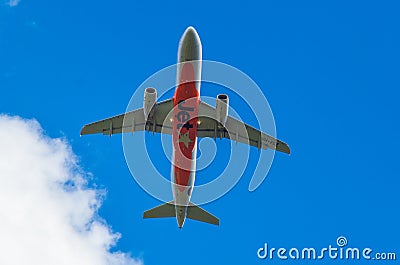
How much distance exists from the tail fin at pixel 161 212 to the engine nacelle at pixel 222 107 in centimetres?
1040

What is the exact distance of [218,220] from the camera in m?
55.4

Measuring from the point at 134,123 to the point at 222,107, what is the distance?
8.72m

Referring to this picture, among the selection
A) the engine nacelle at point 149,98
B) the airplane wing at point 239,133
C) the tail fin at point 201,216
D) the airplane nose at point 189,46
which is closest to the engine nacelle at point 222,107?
the airplane nose at point 189,46

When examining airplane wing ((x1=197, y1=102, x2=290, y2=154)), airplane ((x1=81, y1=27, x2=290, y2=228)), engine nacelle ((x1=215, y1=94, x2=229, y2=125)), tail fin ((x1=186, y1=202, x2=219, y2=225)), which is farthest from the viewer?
tail fin ((x1=186, y1=202, x2=219, y2=225))

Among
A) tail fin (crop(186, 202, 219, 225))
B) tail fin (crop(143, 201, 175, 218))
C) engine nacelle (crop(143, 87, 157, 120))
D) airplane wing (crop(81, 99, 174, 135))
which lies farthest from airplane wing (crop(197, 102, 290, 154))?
tail fin (crop(143, 201, 175, 218))

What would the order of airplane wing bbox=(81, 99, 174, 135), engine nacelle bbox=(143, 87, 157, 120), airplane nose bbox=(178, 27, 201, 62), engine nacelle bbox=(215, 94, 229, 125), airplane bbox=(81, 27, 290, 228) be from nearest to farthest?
airplane nose bbox=(178, 27, 201, 62) < airplane bbox=(81, 27, 290, 228) < engine nacelle bbox=(143, 87, 157, 120) < engine nacelle bbox=(215, 94, 229, 125) < airplane wing bbox=(81, 99, 174, 135)

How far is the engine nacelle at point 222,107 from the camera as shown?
48125mm

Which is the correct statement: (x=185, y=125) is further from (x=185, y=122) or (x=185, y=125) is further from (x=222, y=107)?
(x=222, y=107)

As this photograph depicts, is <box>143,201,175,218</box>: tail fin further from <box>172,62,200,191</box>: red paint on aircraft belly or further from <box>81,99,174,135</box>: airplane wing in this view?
<box>81,99,174,135</box>: airplane wing

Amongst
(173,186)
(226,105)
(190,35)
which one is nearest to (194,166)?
(173,186)

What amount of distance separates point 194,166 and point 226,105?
5.85 m

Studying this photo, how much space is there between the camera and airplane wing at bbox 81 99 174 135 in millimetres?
52188

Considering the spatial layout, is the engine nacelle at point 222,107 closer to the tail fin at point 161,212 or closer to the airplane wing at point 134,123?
the airplane wing at point 134,123

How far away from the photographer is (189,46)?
47.0m
